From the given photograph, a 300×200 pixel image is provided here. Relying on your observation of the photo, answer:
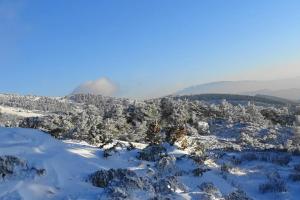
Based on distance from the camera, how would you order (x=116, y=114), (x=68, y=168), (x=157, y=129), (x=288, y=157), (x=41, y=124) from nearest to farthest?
(x=68, y=168), (x=288, y=157), (x=157, y=129), (x=41, y=124), (x=116, y=114)

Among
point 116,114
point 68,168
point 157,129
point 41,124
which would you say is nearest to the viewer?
point 68,168

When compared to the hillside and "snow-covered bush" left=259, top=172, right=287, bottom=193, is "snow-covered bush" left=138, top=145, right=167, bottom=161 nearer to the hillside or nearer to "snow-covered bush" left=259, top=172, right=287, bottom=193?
the hillside

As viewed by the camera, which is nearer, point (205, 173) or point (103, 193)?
point (103, 193)

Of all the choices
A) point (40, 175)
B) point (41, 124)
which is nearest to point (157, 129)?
point (41, 124)

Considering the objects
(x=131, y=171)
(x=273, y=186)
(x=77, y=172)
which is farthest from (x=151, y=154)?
(x=77, y=172)

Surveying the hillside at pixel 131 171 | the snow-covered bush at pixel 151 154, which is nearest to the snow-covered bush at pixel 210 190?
the hillside at pixel 131 171

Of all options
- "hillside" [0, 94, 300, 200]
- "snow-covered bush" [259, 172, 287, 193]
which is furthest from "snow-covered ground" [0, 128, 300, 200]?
"snow-covered bush" [259, 172, 287, 193]

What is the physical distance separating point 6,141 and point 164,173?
4291 millimetres

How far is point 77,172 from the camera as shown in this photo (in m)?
10.4

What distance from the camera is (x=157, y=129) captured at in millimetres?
23359

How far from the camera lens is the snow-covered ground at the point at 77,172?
913 centimetres

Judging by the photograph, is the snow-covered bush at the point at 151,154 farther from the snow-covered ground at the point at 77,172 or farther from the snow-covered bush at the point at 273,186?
the snow-covered bush at the point at 273,186

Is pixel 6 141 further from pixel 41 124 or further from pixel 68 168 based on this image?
pixel 41 124

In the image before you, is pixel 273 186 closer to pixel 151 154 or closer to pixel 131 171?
pixel 151 154
